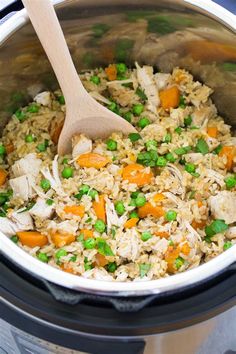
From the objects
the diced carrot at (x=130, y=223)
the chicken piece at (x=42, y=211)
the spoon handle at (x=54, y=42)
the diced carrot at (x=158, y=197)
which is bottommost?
the diced carrot at (x=130, y=223)

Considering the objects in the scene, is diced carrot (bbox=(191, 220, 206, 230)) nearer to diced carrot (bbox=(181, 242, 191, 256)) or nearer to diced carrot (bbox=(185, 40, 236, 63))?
diced carrot (bbox=(181, 242, 191, 256))

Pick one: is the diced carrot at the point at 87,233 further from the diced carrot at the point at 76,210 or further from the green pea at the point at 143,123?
the green pea at the point at 143,123

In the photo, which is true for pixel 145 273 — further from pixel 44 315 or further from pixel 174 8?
pixel 174 8

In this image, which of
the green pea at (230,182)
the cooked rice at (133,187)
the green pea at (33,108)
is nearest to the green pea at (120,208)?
the cooked rice at (133,187)

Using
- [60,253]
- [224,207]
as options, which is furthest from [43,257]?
[224,207]

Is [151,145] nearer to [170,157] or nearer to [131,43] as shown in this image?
[170,157]

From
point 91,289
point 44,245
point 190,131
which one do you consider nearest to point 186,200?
point 190,131

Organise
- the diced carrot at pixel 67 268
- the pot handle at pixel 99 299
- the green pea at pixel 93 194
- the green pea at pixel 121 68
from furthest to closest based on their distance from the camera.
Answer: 1. the green pea at pixel 121 68
2. the green pea at pixel 93 194
3. the diced carrot at pixel 67 268
4. the pot handle at pixel 99 299
